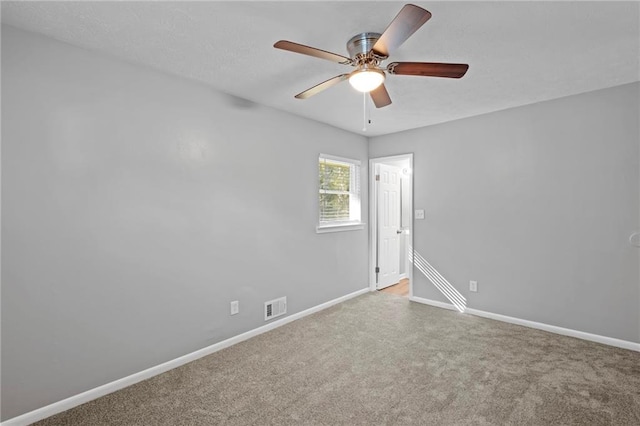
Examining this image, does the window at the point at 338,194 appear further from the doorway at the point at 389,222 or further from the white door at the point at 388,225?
the white door at the point at 388,225

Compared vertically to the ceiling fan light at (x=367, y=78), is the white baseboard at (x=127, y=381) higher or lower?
lower

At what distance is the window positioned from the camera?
405 cm

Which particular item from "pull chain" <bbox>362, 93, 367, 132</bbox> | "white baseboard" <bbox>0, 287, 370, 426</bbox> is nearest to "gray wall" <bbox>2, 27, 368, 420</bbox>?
"white baseboard" <bbox>0, 287, 370, 426</bbox>

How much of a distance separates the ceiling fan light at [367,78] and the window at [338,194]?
201 cm

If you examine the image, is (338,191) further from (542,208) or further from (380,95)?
(542,208)

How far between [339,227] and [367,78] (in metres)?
2.52

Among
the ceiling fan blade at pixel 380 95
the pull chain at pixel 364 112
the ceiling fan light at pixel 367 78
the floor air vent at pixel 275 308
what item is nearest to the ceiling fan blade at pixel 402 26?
the ceiling fan light at pixel 367 78

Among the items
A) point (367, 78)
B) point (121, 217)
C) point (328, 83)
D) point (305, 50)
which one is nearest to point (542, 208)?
point (367, 78)

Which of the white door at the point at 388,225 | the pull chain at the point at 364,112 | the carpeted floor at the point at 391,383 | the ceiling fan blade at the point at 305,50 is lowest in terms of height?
the carpeted floor at the point at 391,383

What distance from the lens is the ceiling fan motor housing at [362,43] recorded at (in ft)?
6.29

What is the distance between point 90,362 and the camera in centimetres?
215

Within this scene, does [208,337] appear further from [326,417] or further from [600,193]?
[600,193]

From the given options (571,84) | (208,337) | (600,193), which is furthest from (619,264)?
(208,337)

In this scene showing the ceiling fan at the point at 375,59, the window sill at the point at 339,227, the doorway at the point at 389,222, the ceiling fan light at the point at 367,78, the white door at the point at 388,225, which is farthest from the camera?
the white door at the point at 388,225
